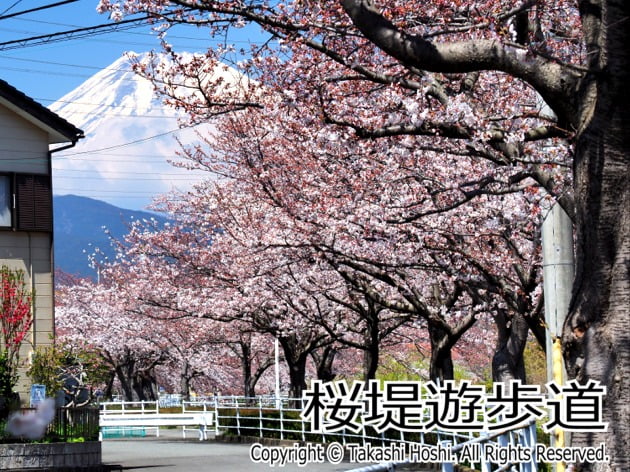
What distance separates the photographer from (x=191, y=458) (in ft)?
81.2

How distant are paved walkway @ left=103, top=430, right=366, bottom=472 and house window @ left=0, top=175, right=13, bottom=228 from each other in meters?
6.07

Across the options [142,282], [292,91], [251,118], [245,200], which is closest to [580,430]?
[292,91]

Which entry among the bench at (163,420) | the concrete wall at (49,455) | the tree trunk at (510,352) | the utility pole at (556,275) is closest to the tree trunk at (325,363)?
the bench at (163,420)

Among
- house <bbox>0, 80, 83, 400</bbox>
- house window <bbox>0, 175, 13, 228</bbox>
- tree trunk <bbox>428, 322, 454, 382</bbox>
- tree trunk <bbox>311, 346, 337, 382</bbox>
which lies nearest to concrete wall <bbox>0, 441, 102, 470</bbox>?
house <bbox>0, 80, 83, 400</bbox>

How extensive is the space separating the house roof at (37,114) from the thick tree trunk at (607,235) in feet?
57.2

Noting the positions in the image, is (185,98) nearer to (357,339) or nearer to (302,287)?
(302,287)

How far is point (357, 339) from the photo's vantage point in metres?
36.5

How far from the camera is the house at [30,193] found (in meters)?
23.5

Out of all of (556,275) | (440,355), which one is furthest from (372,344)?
(556,275)

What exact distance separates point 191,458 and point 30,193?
7.35 metres

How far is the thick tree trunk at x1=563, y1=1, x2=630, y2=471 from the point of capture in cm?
781

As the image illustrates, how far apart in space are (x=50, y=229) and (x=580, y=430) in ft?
59.8

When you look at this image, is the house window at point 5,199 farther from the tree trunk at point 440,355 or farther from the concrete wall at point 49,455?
the tree trunk at point 440,355

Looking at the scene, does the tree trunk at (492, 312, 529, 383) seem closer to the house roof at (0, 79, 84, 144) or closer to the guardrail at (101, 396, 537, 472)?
the guardrail at (101, 396, 537, 472)
